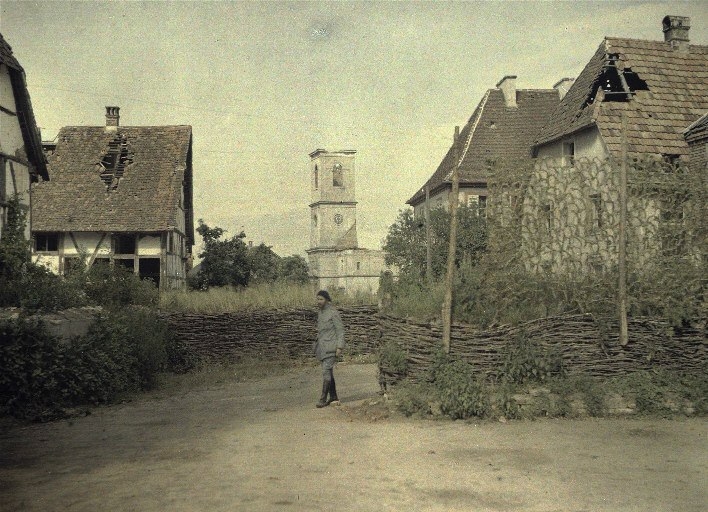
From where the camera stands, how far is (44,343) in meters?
11.8

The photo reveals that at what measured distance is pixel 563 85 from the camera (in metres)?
35.8

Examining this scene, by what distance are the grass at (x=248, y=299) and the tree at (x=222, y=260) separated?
445 inches

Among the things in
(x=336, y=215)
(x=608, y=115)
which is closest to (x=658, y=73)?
(x=608, y=115)

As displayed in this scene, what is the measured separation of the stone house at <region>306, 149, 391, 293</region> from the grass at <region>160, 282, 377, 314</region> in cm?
4356

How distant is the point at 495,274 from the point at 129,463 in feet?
19.3

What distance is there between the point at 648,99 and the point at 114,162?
20975mm

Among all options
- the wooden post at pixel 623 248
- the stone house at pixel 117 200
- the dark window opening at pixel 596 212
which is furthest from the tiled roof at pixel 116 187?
the wooden post at pixel 623 248

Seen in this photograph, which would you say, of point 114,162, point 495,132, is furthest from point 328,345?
point 495,132

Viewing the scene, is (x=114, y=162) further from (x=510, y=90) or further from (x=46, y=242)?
(x=510, y=90)

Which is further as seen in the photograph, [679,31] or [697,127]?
[679,31]

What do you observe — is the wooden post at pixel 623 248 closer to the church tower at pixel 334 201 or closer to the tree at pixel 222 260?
the tree at pixel 222 260

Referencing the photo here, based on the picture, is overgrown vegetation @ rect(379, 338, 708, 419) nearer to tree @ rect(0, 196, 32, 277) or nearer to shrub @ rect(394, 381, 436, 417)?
shrub @ rect(394, 381, 436, 417)

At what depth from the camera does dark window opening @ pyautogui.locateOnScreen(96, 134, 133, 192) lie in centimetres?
3042

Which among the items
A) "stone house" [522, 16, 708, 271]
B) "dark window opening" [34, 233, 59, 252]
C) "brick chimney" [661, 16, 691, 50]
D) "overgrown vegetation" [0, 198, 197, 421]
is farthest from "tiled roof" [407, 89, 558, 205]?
"overgrown vegetation" [0, 198, 197, 421]
